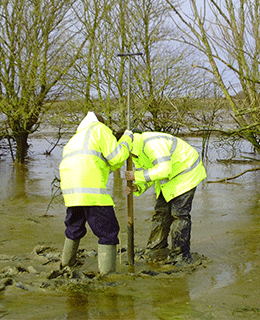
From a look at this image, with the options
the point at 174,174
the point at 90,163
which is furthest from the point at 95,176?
the point at 174,174

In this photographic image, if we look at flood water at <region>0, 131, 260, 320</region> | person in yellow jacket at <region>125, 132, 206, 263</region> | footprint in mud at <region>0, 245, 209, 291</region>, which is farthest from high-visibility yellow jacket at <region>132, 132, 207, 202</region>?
flood water at <region>0, 131, 260, 320</region>

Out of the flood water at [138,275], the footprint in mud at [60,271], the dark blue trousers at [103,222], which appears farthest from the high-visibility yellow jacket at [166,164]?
the flood water at [138,275]

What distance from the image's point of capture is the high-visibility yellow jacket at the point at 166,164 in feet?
15.5

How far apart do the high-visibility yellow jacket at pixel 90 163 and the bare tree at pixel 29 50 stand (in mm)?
9114

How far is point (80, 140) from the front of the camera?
14.1 feet

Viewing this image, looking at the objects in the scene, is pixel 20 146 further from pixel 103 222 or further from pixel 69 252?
pixel 103 222

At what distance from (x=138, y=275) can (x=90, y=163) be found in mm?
1361

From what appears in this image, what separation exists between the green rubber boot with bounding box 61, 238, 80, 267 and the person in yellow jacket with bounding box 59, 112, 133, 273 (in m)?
0.41

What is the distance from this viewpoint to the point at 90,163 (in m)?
4.26

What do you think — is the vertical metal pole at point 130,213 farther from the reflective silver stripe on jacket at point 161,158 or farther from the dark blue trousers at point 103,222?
the dark blue trousers at point 103,222

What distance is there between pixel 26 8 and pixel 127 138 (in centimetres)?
1073

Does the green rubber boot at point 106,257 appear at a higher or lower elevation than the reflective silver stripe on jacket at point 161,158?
lower

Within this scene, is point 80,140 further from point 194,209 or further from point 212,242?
point 194,209

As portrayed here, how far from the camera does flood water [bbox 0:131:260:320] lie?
3479 mm
